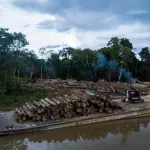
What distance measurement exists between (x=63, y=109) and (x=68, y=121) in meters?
0.62

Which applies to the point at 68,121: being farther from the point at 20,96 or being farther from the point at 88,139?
the point at 20,96

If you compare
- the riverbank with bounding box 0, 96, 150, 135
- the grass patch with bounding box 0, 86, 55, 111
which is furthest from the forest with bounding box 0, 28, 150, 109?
the riverbank with bounding box 0, 96, 150, 135

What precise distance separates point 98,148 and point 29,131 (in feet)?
10.5

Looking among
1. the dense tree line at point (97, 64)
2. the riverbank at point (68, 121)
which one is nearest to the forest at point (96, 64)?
the dense tree line at point (97, 64)

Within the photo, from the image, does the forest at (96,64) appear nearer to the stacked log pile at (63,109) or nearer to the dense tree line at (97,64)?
the dense tree line at (97,64)

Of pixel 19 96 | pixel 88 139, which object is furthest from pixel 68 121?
pixel 19 96

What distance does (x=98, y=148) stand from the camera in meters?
8.12

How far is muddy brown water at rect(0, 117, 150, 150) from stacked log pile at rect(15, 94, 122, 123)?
2.55 ft

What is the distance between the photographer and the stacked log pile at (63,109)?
34.4 feet

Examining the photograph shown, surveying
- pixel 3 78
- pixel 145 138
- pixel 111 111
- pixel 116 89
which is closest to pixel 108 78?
pixel 116 89

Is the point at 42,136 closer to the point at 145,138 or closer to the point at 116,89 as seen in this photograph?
the point at 145,138

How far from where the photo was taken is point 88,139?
9234mm

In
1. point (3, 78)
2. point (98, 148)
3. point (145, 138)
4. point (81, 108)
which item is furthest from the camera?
point (3, 78)

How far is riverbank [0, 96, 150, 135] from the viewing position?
9.63 meters
